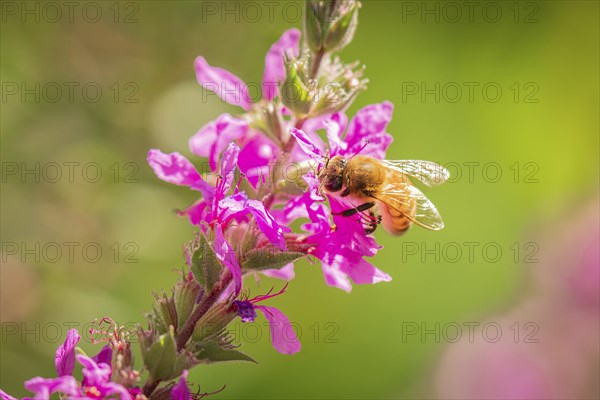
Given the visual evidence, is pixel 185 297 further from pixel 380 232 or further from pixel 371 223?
pixel 380 232

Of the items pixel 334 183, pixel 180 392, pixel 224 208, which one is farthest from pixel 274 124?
pixel 180 392

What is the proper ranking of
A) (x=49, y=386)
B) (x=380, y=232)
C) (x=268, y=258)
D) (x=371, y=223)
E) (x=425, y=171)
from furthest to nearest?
(x=380, y=232) < (x=425, y=171) < (x=371, y=223) < (x=268, y=258) < (x=49, y=386)

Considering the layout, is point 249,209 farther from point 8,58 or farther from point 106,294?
point 8,58

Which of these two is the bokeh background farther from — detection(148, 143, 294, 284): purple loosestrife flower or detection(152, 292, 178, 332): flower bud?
detection(152, 292, 178, 332): flower bud

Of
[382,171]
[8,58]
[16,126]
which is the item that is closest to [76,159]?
[16,126]

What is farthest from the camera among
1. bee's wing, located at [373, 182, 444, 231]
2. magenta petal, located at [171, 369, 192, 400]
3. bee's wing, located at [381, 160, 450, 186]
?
bee's wing, located at [381, 160, 450, 186]

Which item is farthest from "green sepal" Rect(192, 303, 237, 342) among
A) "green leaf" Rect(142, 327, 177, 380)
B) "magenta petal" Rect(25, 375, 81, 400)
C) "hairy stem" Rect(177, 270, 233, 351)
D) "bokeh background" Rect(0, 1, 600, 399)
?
"bokeh background" Rect(0, 1, 600, 399)

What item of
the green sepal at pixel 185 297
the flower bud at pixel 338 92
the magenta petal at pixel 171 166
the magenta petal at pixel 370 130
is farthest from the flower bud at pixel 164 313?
the magenta petal at pixel 370 130
